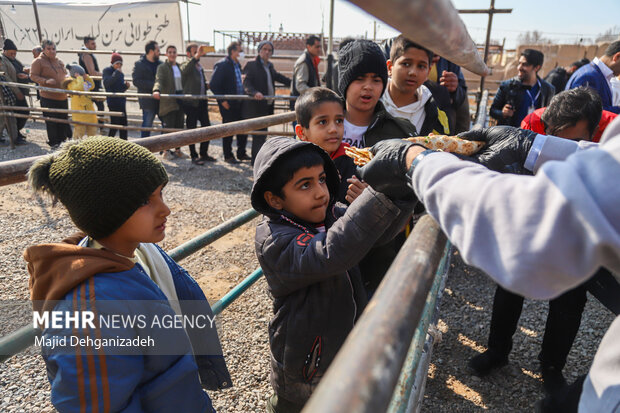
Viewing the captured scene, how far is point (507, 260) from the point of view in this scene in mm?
595

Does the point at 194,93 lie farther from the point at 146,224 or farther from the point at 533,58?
the point at 146,224

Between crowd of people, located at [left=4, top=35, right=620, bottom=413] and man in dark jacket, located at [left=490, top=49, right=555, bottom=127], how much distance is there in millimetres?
1967

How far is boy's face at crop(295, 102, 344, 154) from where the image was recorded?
2.04 m

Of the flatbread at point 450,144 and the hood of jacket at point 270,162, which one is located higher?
the flatbread at point 450,144

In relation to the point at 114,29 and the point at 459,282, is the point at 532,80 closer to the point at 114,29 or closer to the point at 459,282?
the point at 459,282

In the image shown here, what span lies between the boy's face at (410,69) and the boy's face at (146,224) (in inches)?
65.7

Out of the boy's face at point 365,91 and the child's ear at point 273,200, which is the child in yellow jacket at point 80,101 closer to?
the boy's face at point 365,91

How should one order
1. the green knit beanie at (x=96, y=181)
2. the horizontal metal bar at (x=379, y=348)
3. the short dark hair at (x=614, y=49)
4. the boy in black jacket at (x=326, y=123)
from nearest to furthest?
the horizontal metal bar at (x=379, y=348) → the green knit beanie at (x=96, y=181) → the boy in black jacket at (x=326, y=123) → the short dark hair at (x=614, y=49)

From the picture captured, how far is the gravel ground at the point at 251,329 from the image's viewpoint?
2229 millimetres

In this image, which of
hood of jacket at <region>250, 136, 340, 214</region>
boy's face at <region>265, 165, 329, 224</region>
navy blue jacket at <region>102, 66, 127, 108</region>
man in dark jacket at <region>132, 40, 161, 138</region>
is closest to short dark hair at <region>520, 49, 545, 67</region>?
hood of jacket at <region>250, 136, 340, 214</region>

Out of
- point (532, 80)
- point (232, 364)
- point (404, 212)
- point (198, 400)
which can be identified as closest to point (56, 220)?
point (232, 364)

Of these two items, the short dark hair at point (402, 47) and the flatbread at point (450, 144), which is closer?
the flatbread at point (450, 144)

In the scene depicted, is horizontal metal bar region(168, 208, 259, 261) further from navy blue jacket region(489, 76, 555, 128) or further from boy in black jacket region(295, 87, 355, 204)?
navy blue jacket region(489, 76, 555, 128)

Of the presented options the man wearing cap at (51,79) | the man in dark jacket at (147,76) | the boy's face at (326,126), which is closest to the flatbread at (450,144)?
the boy's face at (326,126)
